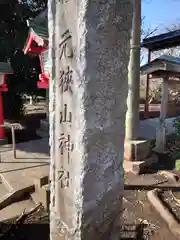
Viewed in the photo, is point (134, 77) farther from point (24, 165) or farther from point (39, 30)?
point (24, 165)

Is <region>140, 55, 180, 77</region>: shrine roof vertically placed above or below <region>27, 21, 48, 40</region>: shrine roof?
below

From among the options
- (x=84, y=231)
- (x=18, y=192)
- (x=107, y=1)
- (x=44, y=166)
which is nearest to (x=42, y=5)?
(x=44, y=166)

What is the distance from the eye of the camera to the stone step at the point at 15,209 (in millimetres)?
4273

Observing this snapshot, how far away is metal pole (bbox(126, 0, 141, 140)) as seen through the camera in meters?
5.05

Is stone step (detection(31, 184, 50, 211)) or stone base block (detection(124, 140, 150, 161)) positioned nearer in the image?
stone step (detection(31, 184, 50, 211))

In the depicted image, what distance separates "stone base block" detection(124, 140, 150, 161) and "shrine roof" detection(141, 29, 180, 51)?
472 cm

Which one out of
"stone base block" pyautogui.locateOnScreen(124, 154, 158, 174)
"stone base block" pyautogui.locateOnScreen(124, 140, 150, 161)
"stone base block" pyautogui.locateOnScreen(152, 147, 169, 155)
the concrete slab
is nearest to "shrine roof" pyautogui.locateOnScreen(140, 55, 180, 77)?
"stone base block" pyautogui.locateOnScreen(124, 140, 150, 161)

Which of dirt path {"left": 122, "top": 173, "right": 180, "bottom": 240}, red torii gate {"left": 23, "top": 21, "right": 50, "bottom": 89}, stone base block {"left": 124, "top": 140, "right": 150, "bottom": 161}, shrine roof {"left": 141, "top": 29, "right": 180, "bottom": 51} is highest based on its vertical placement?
shrine roof {"left": 141, "top": 29, "right": 180, "bottom": 51}

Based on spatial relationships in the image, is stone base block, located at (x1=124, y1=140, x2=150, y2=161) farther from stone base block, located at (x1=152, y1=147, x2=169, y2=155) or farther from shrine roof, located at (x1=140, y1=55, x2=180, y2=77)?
shrine roof, located at (x1=140, y1=55, x2=180, y2=77)

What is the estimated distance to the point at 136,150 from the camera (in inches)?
210

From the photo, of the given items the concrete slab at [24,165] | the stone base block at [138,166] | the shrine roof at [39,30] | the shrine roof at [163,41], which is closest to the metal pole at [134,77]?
the stone base block at [138,166]

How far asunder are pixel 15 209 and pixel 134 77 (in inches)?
149

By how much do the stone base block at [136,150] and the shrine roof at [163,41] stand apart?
4.72 m

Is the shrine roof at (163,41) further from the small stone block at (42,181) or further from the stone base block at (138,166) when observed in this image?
the small stone block at (42,181)
